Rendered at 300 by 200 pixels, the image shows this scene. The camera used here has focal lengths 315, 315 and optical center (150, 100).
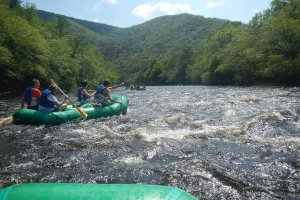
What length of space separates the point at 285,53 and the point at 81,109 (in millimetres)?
34051

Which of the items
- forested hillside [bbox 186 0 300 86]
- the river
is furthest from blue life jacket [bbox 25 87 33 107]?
forested hillside [bbox 186 0 300 86]

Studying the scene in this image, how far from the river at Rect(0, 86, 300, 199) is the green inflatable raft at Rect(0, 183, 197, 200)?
1956mm

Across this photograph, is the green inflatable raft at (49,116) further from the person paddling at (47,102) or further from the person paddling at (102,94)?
the person paddling at (102,94)

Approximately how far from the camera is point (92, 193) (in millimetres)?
2861

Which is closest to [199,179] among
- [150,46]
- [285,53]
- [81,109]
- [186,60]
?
[81,109]

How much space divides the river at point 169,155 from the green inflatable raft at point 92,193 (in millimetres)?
1956

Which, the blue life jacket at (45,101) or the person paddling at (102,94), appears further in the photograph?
the person paddling at (102,94)

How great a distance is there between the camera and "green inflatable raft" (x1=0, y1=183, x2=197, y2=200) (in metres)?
2.80

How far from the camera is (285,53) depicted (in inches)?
1523

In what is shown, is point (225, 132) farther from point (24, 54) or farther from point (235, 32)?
point (235, 32)

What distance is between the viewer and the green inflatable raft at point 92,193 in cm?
280

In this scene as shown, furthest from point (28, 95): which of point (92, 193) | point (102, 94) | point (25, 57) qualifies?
point (25, 57)

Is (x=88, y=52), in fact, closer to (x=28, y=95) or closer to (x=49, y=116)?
(x=28, y=95)

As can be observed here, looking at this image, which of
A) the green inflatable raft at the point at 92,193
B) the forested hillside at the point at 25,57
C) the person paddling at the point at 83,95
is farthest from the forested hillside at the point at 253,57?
the green inflatable raft at the point at 92,193
